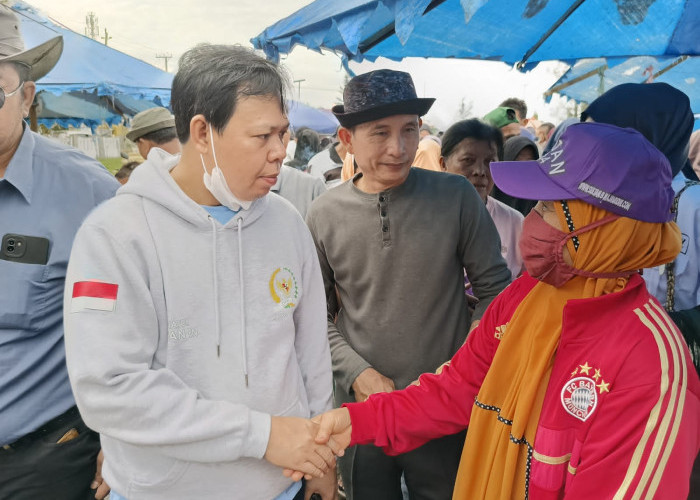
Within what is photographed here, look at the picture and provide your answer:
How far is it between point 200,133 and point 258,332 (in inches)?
24.2

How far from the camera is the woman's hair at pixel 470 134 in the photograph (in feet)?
11.0

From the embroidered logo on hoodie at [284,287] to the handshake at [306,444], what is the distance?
0.36 m

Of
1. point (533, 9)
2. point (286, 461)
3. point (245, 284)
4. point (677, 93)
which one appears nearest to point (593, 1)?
point (533, 9)

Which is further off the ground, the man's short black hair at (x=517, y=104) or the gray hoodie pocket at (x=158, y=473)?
Answer: the man's short black hair at (x=517, y=104)

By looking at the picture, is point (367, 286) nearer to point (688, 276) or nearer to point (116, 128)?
point (688, 276)

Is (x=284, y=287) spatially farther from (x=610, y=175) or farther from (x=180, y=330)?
(x=610, y=175)

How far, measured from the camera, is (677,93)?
240 cm

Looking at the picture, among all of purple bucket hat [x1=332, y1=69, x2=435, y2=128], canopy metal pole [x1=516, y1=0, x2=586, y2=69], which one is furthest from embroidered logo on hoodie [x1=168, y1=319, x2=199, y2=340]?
canopy metal pole [x1=516, y1=0, x2=586, y2=69]

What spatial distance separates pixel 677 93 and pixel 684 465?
5.92ft

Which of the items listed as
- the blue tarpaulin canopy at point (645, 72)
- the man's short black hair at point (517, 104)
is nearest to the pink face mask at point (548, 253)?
the blue tarpaulin canopy at point (645, 72)

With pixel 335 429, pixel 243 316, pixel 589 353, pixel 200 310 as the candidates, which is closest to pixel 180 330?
pixel 200 310

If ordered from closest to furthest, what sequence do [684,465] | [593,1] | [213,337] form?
[684,465], [213,337], [593,1]

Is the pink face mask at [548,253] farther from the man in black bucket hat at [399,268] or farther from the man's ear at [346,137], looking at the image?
the man's ear at [346,137]

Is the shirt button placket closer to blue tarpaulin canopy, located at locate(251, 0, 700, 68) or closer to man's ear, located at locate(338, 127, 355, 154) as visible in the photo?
man's ear, located at locate(338, 127, 355, 154)
